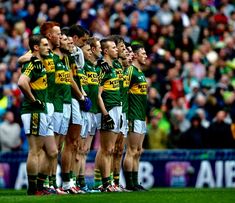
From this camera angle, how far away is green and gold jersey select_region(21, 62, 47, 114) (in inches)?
705

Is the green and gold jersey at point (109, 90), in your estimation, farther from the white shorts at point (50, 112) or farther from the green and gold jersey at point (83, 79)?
the white shorts at point (50, 112)

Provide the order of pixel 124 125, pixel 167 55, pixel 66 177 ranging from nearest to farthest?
pixel 66 177
pixel 124 125
pixel 167 55

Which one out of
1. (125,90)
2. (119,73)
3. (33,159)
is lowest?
(33,159)

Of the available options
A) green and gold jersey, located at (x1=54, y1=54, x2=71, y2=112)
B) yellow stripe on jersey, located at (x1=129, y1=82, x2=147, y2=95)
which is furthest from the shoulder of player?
green and gold jersey, located at (x1=54, y1=54, x2=71, y2=112)

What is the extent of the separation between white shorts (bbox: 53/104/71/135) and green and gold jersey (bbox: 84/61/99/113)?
31.4 inches

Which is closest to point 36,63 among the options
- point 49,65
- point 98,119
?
point 49,65

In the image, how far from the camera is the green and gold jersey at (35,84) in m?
17.9

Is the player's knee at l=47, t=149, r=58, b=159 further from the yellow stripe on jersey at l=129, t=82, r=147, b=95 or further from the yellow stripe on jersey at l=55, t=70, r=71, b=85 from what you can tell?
the yellow stripe on jersey at l=129, t=82, r=147, b=95

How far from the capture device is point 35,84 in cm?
1805

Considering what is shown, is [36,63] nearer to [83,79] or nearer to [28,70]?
[28,70]

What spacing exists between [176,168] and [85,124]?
267 inches

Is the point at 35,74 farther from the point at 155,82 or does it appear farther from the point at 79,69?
the point at 155,82

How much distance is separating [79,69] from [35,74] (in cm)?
142

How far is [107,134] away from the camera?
1959 centimetres
